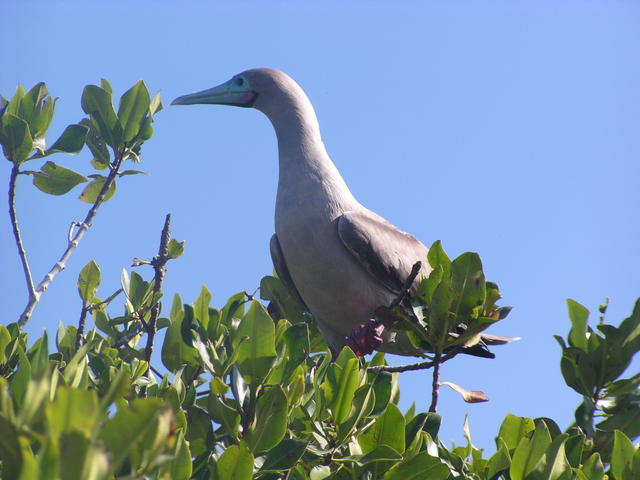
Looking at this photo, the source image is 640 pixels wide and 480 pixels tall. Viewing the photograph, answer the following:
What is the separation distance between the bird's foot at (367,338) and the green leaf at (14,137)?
1962 mm

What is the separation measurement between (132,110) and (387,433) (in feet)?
8.32

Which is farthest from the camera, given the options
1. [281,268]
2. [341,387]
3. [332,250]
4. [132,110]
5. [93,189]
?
[281,268]

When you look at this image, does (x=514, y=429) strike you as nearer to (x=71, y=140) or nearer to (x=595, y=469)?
(x=595, y=469)

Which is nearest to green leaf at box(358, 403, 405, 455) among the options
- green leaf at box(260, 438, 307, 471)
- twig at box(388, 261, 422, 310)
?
green leaf at box(260, 438, 307, 471)

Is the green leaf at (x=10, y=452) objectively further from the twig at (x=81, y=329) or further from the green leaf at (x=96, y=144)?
the green leaf at (x=96, y=144)

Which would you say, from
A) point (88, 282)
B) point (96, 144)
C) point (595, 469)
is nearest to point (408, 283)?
point (595, 469)

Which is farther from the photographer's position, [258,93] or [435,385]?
[258,93]

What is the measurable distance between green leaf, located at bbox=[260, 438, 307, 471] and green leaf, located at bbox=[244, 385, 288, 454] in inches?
1.1

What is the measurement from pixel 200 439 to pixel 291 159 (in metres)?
3.10

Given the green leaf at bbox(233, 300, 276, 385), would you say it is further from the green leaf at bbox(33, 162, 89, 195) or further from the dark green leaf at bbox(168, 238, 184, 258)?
the green leaf at bbox(33, 162, 89, 195)

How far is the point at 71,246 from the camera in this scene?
402 cm

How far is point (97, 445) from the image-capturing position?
146 cm

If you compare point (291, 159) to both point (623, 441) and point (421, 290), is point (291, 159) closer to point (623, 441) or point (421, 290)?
point (421, 290)

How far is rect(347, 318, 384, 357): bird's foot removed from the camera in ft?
14.4
